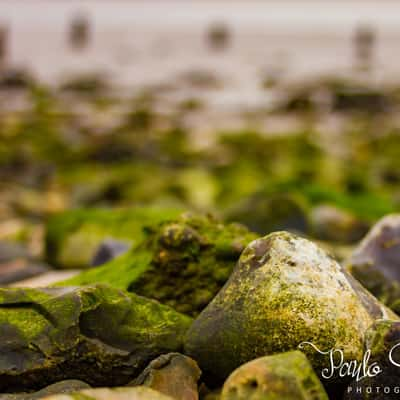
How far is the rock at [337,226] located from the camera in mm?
5730

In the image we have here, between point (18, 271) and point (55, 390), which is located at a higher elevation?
point (55, 390)

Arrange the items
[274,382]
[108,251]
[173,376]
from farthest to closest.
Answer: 1. [108,251]
2. [173,376]
3. [274,382]

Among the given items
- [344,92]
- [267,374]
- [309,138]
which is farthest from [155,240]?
[344,92]

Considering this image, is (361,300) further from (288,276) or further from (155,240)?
(155,240)

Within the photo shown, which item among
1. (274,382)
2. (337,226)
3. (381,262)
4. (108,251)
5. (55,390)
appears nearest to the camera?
(274,382)

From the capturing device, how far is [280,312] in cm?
260

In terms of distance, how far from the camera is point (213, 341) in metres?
2.66

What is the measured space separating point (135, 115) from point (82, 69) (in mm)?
10523

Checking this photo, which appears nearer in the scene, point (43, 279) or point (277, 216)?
point (43, 279)

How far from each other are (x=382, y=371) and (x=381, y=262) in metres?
1.19

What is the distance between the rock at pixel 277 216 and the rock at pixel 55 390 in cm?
285

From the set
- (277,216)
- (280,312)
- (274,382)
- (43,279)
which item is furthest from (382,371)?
(277,216)

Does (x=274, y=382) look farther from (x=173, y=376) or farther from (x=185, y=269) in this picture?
(x=185, y=269)

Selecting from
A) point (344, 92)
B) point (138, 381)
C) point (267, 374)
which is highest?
Result: point (267, 374)
